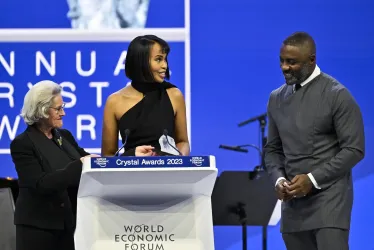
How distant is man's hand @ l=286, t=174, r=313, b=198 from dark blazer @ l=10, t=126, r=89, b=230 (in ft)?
3.52

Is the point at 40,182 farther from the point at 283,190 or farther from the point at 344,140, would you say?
the point at 344,140

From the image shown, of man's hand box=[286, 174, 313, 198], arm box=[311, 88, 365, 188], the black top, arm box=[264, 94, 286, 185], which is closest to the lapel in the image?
the black top

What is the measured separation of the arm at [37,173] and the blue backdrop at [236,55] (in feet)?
8.53

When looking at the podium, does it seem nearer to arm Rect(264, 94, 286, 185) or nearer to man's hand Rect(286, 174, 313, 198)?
man's hand Rect(286, 174, 313, 198)

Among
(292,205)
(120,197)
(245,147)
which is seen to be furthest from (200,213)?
(245,147)

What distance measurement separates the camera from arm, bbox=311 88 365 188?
3578 millimetres

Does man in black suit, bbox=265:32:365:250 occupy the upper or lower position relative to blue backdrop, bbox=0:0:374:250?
lower

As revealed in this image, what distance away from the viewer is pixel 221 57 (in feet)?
21.1

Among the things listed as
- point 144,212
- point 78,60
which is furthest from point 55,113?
point 78,60

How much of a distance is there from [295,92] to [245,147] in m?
2.66

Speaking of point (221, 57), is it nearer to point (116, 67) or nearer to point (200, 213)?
point (116, 67)

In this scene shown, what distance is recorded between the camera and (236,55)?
6.42 meters

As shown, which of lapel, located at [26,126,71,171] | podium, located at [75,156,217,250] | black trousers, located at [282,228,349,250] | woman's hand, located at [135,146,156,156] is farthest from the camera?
lapel, located at [26,126,71,171]

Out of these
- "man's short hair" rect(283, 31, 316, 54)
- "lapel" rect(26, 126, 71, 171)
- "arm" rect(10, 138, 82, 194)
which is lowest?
→ "arm" rect(10, 138, 82, 194)
